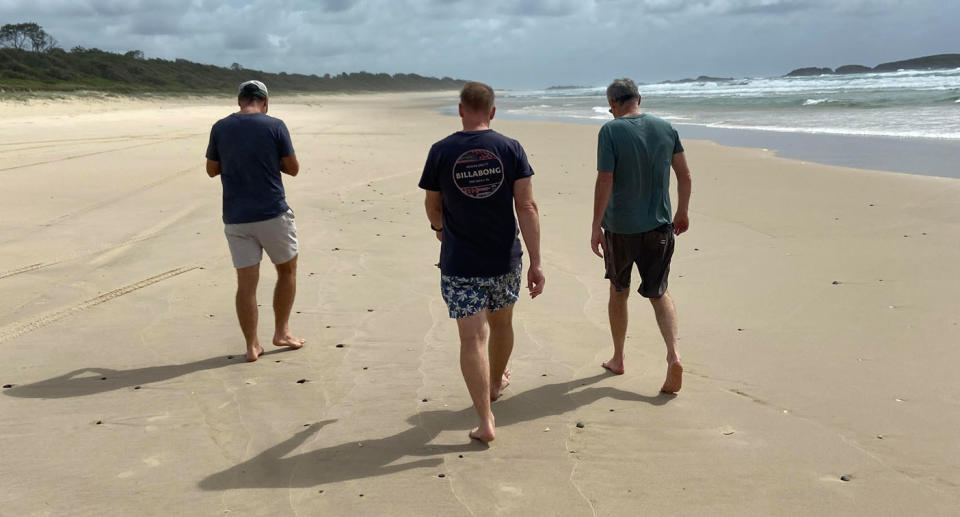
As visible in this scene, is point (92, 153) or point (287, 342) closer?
point (287, 342)

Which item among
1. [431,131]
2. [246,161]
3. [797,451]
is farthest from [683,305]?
[431,131]

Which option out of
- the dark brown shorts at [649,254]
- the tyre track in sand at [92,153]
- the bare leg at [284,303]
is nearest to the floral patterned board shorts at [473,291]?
the dark brown shorts at [649,254]

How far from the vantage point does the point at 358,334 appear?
5035mm

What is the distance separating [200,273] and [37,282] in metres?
1.24

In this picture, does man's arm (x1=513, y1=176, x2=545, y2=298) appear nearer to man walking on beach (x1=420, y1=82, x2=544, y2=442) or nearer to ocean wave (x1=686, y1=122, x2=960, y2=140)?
man walking on beach (x1=420, y1=82, x2=544, y2=442)

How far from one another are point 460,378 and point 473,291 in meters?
1.00

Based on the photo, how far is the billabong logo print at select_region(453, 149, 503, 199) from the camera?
3330 millimetres

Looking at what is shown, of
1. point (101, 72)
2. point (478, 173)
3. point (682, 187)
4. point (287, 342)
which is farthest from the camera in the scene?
point (101, 72)

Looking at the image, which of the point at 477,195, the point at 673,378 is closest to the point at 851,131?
the point at 673,378

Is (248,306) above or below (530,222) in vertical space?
below

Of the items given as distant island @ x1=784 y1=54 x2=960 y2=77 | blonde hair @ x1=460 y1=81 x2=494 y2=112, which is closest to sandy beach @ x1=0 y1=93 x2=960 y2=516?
blonde hair @ x1=460 y1=81 x2=494 y2=112

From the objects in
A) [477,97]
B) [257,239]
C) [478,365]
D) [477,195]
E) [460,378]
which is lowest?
[460,378]

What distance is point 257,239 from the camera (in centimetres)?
464

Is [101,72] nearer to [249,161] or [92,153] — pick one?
[92,153]
